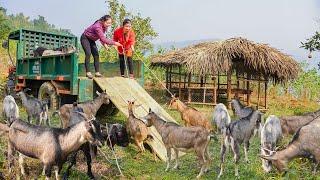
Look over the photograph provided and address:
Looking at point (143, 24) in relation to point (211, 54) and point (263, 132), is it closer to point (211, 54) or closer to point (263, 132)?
point (211, 54)

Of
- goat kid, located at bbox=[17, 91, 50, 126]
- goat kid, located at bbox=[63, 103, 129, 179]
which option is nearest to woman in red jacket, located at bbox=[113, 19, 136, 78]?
goat kid, located at bbox=[17, 91, 50, 126]

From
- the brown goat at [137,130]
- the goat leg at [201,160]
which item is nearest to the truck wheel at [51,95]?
the brown goat at [137,130]

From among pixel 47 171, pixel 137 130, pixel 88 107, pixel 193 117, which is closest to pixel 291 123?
pixel 193 117

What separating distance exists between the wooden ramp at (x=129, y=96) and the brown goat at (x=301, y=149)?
2.86 m

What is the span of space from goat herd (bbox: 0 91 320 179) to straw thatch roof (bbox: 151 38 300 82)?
354 inches

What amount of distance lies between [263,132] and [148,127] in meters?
2.44

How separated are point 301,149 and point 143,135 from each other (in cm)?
324

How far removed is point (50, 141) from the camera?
631 cm

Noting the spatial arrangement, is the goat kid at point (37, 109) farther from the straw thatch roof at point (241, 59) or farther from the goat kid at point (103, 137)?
the straw thatch roof at point (241, 59)

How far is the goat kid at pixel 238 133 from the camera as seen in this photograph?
7.49 m

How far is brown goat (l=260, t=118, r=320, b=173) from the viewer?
6.92 meters

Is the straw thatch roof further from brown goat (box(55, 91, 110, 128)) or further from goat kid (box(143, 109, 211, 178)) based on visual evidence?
goat kid (box(143, 109, 211, 178))

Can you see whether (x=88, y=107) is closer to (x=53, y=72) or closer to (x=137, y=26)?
(x=53, y=72)

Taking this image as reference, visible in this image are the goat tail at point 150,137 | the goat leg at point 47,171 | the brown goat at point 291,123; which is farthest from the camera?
the brown goat at point 291,123
